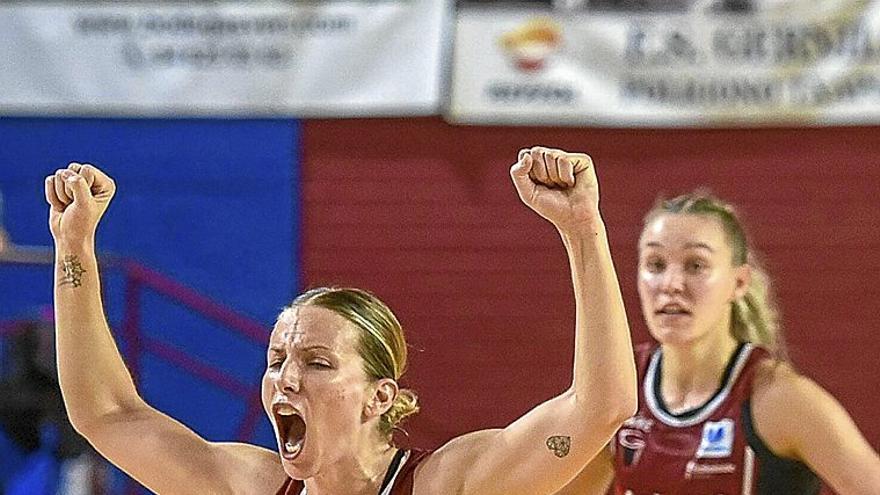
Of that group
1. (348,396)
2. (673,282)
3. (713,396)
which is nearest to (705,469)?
(713,396)

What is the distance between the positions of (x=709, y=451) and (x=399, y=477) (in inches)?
48.7

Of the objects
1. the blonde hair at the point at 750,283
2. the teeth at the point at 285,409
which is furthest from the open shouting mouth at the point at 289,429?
the blonde hair at the point at 750,283

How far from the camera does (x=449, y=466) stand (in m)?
2.75

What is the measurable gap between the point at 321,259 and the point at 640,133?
1.47 meters

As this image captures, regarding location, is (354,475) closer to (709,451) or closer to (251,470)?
(251,470)

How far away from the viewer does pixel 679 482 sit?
380 centimetres

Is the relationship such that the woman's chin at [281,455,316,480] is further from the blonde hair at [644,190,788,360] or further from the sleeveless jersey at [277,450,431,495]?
the blonde hair at [644,190,788,360]

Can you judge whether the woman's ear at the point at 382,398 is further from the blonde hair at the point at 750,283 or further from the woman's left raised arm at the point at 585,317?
the blonde hair at the point at 750,283

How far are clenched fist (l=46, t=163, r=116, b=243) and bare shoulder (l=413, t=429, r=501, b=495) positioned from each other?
0.77 meters

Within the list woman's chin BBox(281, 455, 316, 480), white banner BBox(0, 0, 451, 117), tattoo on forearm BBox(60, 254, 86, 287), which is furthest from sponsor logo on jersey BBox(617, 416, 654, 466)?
white banner BBox(0, 0, 451, 117)

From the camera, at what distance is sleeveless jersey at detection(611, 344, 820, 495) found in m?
3.76

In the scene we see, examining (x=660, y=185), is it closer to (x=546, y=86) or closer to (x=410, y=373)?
(x=546, y=86)

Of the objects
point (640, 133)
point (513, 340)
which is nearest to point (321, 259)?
point (513, 340)

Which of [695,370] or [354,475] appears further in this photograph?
[695,370]
